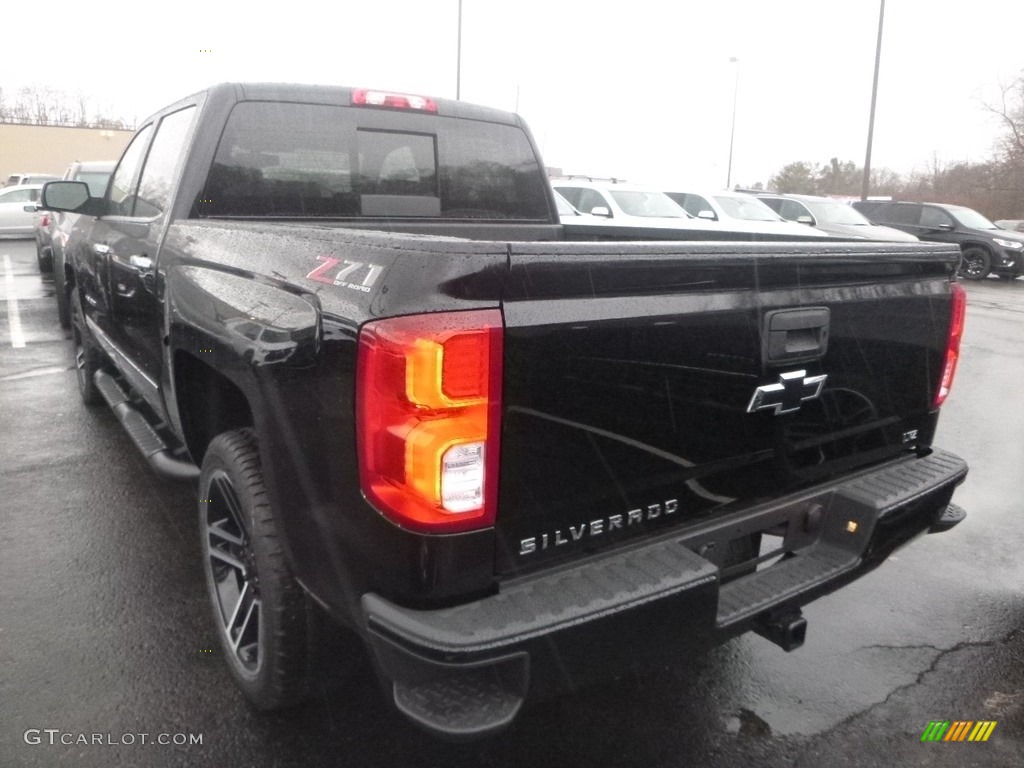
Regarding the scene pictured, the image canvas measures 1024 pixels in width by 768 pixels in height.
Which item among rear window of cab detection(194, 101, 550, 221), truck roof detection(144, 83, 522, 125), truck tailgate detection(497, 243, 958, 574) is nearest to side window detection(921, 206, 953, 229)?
rear window of cab detection(194, 101, 550, 221)

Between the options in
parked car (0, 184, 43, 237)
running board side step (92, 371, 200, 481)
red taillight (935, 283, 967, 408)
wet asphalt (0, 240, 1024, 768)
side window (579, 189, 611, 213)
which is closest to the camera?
wet asphalt (0, 240, 1024, 768)

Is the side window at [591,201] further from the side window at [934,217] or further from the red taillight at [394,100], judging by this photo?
the red taillight at [394,100]

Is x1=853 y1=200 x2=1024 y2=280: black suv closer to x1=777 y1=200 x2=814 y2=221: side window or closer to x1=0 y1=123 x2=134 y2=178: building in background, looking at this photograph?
x1=777 y1=200 x2=814 y2=221: side window

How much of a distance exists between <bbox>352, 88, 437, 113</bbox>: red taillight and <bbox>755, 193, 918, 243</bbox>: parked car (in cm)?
1453

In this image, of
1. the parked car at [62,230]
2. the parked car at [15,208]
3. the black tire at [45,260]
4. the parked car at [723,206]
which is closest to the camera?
the parked car at [62,230]

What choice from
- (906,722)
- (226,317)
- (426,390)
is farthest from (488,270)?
(906,722)

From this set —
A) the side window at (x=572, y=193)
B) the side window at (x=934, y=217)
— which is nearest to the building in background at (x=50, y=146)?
the side window at (x=572, y=193)

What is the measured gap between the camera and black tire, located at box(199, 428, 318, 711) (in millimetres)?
2297

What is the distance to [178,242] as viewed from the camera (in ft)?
10.2

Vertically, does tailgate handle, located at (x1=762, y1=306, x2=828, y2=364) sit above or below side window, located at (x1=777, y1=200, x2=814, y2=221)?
below

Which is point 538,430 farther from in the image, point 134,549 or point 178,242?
point 134,549

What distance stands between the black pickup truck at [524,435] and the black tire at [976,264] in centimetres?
1903

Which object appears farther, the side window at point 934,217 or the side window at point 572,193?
the side window at point 934,217

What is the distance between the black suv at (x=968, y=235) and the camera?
19.0m
